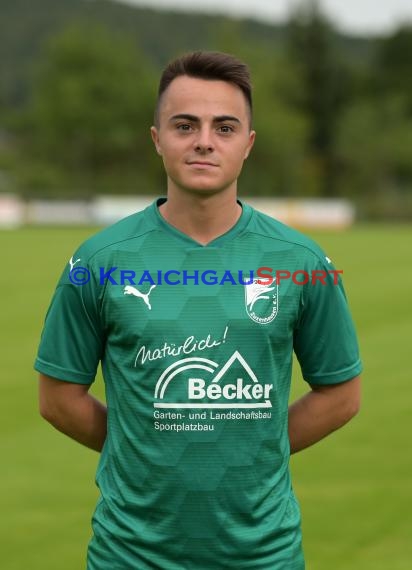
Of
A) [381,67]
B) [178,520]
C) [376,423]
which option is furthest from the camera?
[381,67]

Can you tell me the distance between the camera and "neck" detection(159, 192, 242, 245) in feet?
10.3

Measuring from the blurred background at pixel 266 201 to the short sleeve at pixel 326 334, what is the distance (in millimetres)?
2615

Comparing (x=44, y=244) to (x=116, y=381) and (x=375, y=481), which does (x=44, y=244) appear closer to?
(x=375, y=481)

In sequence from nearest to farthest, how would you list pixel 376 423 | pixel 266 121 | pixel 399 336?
pixel 376 423 < pixel 399 336 < pixel 266 121

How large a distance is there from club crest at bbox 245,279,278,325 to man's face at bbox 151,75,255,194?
1.02 ft

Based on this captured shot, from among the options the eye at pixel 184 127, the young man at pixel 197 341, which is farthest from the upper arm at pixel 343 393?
the eye at pixel 184 127

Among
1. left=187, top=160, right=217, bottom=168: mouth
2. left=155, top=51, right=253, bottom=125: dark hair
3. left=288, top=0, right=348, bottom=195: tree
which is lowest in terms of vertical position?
left=187, top=160, right=217, bottom=168: mouth

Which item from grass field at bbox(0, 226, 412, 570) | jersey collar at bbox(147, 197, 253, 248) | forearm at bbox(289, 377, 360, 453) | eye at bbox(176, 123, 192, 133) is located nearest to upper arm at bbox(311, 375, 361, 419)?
forearm at bbox(289, 377, 360, 453)

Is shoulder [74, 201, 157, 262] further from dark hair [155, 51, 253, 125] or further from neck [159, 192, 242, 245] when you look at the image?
dark hair [155, 51, 253, 125]

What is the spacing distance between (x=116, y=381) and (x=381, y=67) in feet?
379

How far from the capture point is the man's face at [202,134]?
10.0 feet

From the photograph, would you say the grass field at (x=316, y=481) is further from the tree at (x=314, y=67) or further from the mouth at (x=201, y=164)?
the tree at (x=314, y=67)

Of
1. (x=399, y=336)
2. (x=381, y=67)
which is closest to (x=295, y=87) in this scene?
(x=381, y=67)

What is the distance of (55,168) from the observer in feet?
314
